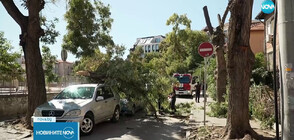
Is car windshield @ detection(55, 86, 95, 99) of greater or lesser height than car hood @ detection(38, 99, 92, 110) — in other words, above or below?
above

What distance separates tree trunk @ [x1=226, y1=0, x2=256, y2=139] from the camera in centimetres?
671

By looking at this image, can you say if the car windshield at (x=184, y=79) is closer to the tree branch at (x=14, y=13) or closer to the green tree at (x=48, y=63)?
the green tree at (x=48, y=63)

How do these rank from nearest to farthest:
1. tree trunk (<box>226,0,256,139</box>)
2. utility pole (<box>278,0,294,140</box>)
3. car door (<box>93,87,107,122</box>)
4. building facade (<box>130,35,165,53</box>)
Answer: utility pole (<box>278,0,294,140</box>), tree trunk (<box>226,0,256,139</box>), car door (<box>93,87,107,122</box>), building facade (<box>130,35,165,53</box>)

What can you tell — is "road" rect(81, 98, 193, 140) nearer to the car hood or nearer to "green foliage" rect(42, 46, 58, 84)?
the car hood

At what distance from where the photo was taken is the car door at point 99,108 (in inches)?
352

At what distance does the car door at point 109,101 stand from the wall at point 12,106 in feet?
16.5

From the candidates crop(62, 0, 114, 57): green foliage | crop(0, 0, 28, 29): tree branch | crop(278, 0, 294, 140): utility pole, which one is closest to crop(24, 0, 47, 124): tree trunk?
crop(0, 0, 28, 29): tree branch

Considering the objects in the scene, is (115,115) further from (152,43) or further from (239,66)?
(152,43)

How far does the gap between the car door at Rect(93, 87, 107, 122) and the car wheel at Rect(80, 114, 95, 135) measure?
40 centimetres

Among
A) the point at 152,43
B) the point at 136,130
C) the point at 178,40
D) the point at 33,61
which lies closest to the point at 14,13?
the point at 33,61

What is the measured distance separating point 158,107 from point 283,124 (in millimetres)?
9176

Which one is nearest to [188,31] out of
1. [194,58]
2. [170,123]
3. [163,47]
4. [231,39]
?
[163,47]

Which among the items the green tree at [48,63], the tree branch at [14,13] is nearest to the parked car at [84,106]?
the tree branch at [14,13]

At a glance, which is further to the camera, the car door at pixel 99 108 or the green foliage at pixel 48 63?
the green foliage at pixel 48 63
